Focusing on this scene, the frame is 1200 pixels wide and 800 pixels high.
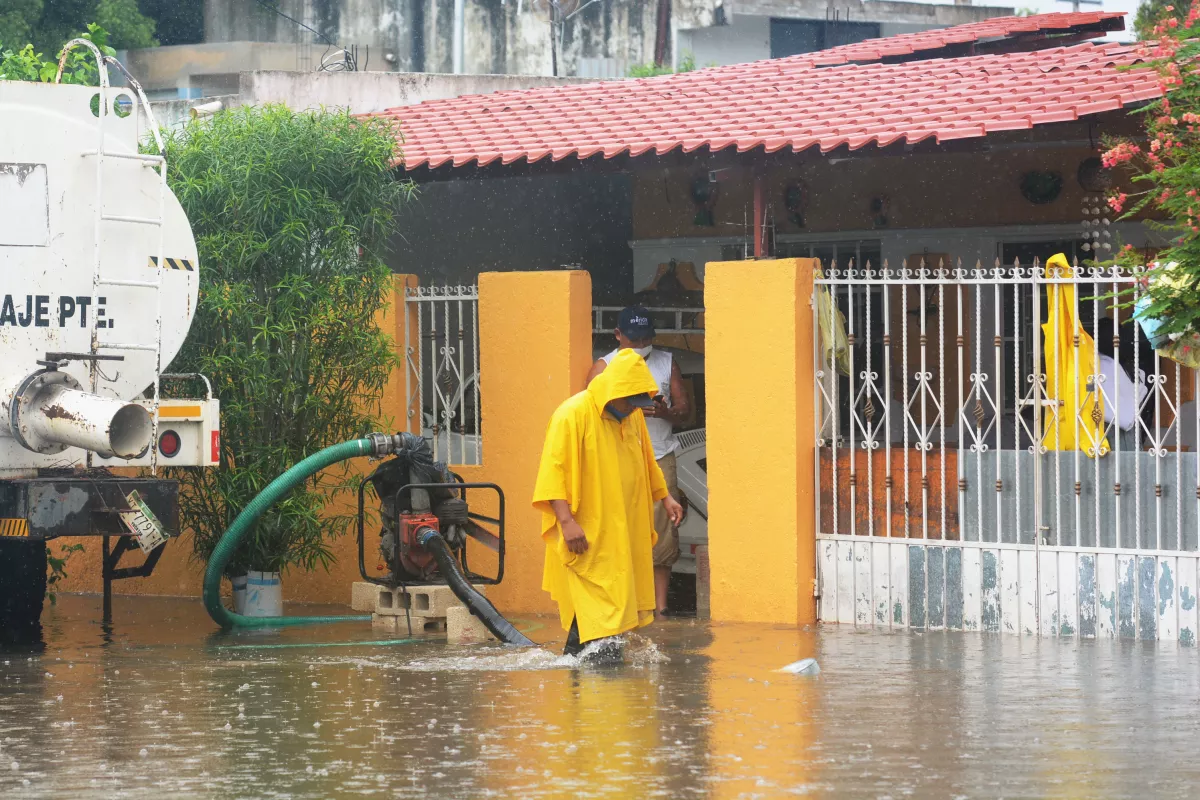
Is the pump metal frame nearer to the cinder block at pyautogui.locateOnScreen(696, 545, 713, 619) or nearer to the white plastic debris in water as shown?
the cinder block at pyautogui.locateOnScreen(696, 545, 713, 619)

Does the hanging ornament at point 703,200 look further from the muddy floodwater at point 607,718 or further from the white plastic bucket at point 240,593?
the white plastic bucket at point 240,593

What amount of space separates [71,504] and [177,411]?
2.81ft

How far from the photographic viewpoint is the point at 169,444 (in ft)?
32.7

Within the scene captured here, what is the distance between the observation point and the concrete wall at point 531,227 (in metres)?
15.5

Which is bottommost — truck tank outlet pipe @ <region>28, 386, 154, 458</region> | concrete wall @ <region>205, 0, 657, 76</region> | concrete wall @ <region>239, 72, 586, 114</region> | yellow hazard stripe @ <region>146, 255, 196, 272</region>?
truck tank outlet pipe @ <region>28, 386, 154, 458</region>

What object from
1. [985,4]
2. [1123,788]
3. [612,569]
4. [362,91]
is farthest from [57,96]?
[985,4]

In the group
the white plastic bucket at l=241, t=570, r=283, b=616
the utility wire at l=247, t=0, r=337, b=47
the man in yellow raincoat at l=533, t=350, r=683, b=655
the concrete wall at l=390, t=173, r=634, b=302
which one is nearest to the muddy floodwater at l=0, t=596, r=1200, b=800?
the man in yellow raincoat at l=533, t=350, r=683, b=655

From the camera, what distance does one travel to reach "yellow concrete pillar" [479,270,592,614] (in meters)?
11.6

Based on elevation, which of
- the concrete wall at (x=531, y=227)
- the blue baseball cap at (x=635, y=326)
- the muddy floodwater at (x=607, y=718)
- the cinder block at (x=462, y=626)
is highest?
the concrete wall at (x=531, y=227)

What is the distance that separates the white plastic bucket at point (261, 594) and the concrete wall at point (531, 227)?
433 cm

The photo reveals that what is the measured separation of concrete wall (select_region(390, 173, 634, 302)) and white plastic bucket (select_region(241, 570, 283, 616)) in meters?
4.33

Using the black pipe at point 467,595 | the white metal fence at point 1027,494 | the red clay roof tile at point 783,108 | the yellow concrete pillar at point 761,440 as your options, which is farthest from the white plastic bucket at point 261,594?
the white metal fence at point 1027,494

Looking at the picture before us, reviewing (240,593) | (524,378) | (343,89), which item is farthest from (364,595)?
(343,89)

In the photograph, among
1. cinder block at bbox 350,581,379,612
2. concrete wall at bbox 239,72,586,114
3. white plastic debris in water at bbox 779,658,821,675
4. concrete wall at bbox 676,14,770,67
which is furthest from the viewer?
concrete wall at bbox 676,14,770,67
